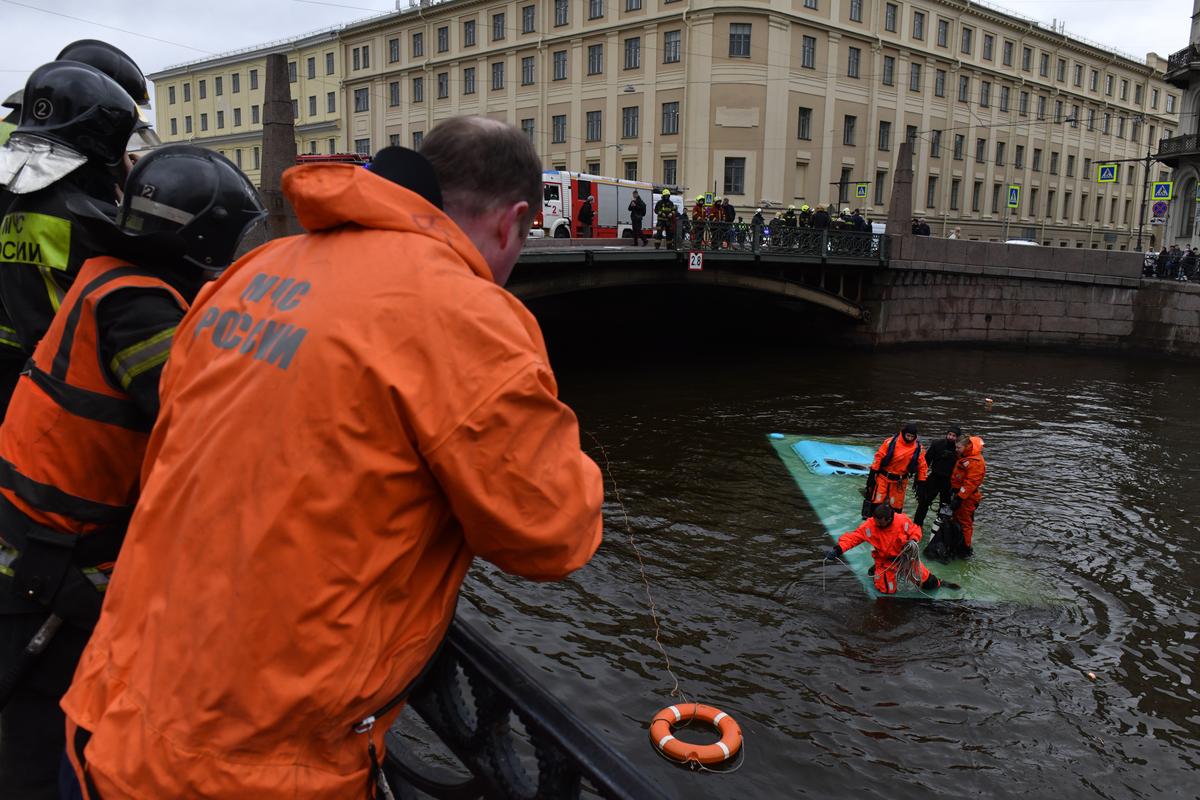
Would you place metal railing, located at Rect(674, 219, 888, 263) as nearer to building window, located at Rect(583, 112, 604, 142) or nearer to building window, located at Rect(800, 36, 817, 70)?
building window, located at Rect(800, 36, 817, 70)

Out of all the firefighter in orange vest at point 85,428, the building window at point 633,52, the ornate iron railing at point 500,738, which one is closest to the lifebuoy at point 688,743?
the ornate iron railing at point 500,738

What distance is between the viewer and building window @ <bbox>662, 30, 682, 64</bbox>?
43.7 meters

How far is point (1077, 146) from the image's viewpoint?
6356 cm

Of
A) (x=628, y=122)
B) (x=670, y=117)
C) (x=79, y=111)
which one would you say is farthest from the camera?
(x=628, y=122)

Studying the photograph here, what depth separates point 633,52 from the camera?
45219mm

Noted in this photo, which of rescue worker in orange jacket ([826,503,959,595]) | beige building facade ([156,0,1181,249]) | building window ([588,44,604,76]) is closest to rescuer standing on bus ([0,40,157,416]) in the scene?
rescue worker in orange jacket ([826,503,959,595])

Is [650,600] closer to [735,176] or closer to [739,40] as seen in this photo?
Result: [735,176]

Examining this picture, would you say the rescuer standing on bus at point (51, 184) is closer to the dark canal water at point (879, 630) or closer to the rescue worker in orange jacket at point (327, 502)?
the rescue worker in orange jacket at point (327, 502)

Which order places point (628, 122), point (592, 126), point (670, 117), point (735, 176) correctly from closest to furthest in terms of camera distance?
1. point (735, 176)
2. point (670, 117)
3. point (628, 122)
4. point (592, 126)

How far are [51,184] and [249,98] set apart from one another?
6638 cm

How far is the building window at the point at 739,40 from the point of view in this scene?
42688 millimetres

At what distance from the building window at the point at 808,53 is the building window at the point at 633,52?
815 cm

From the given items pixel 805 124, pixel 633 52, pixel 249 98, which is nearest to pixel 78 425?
pixel 805 124

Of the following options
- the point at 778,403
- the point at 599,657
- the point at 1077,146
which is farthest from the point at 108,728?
→ the point at 1077,146
